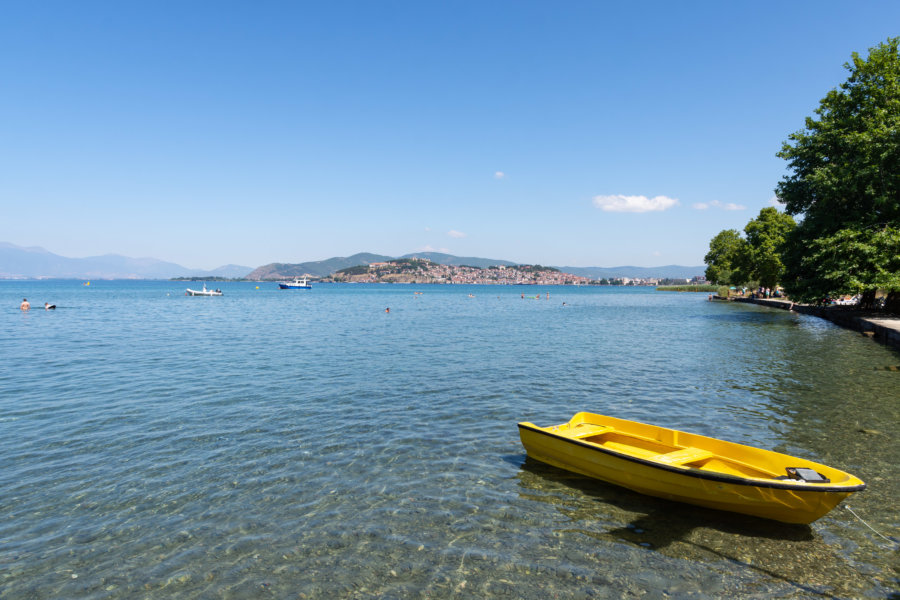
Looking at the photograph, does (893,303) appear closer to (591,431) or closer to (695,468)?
(591,431)

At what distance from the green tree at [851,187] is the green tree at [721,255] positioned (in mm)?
74251

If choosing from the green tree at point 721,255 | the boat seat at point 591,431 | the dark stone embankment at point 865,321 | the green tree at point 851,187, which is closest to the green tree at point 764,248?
the dark stone embankment at point 865,321

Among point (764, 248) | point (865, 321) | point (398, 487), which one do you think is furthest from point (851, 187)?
point (764, 248)

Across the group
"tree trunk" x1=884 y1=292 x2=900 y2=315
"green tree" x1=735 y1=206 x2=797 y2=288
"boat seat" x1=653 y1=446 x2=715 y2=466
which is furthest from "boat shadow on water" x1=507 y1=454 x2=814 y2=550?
"green tree" x1=735 y1=206 x2=797 y2=288

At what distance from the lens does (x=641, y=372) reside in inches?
960

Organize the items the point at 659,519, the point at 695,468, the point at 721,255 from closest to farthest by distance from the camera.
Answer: the point at 659,519
the point at 695,468
the point at 721,255

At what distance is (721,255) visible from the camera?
128m

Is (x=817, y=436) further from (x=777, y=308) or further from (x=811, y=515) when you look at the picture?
(x=777, y=308)

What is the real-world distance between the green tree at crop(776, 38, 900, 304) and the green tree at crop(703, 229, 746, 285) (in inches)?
2923

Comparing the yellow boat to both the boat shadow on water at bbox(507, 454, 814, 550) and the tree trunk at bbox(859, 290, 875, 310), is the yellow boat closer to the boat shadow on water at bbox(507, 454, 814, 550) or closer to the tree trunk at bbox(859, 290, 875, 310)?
the boat shadow on water at bbox(507, 454, 814, 550)

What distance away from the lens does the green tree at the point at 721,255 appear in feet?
390

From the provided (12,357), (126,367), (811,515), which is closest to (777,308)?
(811,515)

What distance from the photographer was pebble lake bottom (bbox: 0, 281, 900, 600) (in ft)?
24.9

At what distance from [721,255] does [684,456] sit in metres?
137
